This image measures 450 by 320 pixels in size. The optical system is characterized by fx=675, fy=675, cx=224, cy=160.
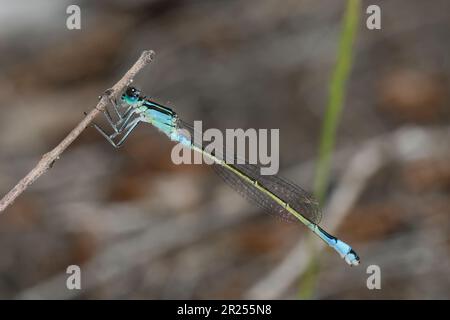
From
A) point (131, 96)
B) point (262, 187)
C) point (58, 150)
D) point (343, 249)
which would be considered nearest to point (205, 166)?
point (262, 187)

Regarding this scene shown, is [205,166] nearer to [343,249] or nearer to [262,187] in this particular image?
[262,187]

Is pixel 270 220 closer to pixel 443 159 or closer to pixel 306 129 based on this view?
pixel 306 129

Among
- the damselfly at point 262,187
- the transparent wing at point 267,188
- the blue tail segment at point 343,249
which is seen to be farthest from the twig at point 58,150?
the blue tail segment at point 343,249

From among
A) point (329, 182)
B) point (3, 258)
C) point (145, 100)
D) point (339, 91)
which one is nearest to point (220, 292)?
point (329, 182)

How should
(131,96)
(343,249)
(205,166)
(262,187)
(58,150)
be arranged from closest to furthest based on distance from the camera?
(58,150)
(131,96)
(343,249)
(262,187)
(205,166)

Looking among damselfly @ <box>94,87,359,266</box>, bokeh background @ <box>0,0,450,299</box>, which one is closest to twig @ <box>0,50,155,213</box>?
damselfly @ <box>94,87,359,266</box>
